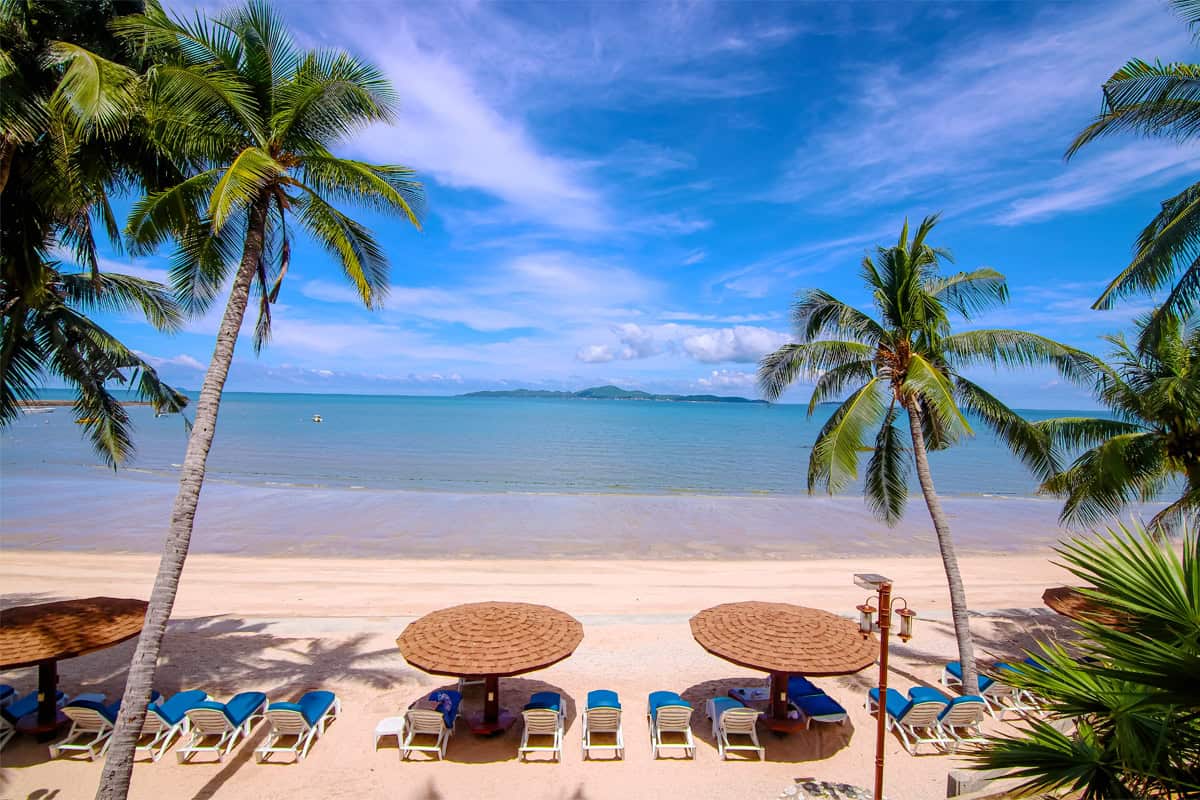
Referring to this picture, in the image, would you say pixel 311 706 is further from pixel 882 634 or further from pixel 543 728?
pixel 882 634

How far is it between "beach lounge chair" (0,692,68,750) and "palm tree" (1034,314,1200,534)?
621 inches

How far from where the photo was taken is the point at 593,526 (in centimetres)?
2372

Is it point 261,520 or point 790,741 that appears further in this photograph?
point 261,520

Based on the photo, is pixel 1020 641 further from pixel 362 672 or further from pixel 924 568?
pixel 362 672

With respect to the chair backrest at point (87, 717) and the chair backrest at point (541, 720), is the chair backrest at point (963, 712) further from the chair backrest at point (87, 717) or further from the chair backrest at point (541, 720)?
the chair backrest at point (87, 717)

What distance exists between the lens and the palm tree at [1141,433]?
870 centimetres

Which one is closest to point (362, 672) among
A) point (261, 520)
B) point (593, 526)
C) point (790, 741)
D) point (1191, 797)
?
point (790, 741)

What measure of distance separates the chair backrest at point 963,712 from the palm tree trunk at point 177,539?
32.6 feet

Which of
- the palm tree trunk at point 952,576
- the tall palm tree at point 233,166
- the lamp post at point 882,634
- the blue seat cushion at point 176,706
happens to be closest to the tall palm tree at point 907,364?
the palm tree trunk at point 952,576

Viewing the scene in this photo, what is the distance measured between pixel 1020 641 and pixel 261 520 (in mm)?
24772

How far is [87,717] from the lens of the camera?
24.2 feet

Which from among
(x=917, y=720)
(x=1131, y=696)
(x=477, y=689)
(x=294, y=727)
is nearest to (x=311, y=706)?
(x=294, y=727)

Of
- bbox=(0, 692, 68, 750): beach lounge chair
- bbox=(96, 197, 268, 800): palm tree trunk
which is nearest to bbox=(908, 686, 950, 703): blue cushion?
bbox=(96, 197, 268, 800): palm tree trunk

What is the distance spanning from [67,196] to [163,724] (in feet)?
23.0
